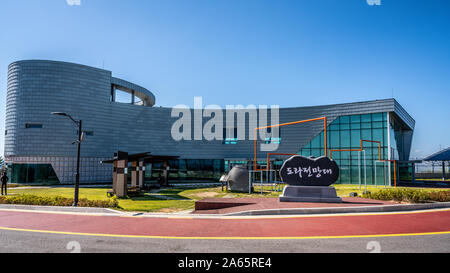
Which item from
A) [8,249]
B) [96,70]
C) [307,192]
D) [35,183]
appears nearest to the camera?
[8,249]

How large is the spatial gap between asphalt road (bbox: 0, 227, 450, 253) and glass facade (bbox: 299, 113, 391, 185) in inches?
1116

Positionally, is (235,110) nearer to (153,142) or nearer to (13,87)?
(153,142)

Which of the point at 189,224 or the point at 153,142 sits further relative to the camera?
the point at 153,142

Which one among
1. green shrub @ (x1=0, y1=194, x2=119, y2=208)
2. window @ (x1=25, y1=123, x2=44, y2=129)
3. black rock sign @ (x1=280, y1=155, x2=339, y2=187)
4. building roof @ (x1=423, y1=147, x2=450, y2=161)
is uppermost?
window @ (x1=25, y1=123, x2=44, y2=129)

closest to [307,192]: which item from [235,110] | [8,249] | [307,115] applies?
[8,249]

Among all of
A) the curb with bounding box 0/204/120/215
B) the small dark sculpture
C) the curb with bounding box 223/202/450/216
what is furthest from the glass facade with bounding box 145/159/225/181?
the curb with bounding box 223/202/450/216

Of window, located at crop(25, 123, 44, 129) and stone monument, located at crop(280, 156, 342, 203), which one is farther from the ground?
window, located at crop(25, 123, 44, 129)

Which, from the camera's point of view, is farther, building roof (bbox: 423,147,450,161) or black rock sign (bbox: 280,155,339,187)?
building roof (bbox: 423,147,450,161)

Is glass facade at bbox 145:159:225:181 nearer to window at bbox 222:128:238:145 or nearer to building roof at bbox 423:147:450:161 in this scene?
window at bbox 222:128:238:145

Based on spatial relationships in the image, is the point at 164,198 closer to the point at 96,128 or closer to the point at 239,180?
the point at 239,180

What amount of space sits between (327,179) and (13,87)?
142 feet

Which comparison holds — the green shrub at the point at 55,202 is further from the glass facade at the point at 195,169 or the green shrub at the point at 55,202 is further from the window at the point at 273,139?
the window at the point at 273,139

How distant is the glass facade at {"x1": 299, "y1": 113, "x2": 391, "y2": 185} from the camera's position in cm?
3522
